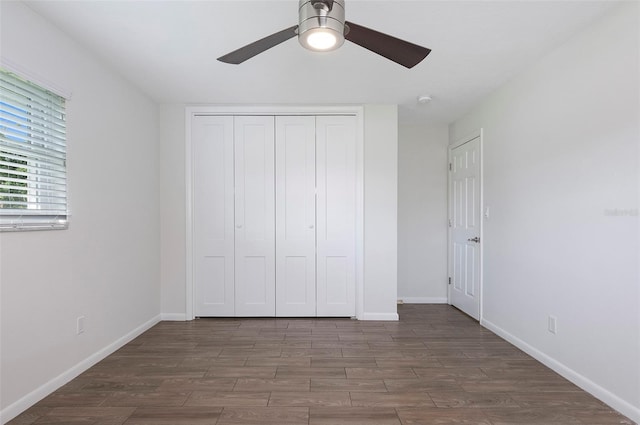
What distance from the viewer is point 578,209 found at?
2.29 m

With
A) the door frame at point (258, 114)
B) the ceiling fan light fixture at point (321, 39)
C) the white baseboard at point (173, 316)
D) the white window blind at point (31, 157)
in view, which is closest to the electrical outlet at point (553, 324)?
the door frame at point (258, 114)

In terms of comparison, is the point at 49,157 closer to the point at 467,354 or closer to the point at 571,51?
the point at 467,354

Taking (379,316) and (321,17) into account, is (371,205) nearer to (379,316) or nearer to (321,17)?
(379,316)

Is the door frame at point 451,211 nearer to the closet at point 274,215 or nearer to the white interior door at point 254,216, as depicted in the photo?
the closet at point 274,215

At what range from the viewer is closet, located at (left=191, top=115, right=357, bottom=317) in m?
3.77

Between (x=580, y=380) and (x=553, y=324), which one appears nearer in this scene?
(x=580, y=380)

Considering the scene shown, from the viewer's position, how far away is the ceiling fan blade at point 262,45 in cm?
150

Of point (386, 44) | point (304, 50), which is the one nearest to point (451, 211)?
point (304, 50)

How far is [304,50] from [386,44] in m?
1.11

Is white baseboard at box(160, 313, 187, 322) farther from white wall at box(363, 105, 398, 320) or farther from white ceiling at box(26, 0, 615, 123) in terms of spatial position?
white ceiling at box(26, 0, 615, 123)

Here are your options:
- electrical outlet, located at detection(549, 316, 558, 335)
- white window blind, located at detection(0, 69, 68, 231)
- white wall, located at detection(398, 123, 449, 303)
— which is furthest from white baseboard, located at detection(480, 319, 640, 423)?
white window blind, located at detection(0, 69, 68, 231)

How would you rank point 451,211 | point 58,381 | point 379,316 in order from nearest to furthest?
point 58,381, point 379,316, point 451,211

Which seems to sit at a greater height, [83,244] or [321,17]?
[321,17]

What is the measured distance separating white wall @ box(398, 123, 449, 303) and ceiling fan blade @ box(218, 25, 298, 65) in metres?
3.26
